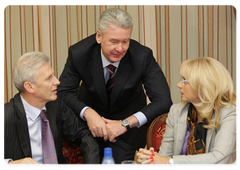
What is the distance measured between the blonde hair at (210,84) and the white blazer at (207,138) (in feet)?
0.15

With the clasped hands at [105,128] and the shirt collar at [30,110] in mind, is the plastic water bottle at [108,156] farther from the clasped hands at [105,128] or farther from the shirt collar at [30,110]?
the shirt collar at [30,110]

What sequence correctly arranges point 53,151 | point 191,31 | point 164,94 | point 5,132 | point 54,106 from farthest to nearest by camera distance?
point 191,31, point 164,94, point 54,106, point 53,151, point 5,132

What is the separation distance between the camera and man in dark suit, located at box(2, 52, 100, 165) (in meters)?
1.64

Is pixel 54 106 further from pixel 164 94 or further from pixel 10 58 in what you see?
pixel 164 94

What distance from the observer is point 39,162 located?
5.57ft

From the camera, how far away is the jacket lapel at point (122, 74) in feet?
6.92

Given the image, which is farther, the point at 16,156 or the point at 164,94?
the point at 164,94

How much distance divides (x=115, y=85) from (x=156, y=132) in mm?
440

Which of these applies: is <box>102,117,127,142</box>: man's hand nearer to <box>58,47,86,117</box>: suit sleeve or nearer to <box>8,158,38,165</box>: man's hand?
<box>58,47,86,117</box>: suit sleeve

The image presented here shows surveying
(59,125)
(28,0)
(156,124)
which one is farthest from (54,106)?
(28,0)

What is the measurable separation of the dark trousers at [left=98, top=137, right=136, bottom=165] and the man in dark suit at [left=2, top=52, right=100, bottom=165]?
0.15 m

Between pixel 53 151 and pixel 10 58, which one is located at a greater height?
pixel 10 58

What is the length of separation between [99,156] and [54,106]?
40cm

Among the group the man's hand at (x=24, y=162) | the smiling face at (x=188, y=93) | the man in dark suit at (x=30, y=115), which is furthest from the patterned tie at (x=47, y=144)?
the smiling face at (x=188, y=93)
